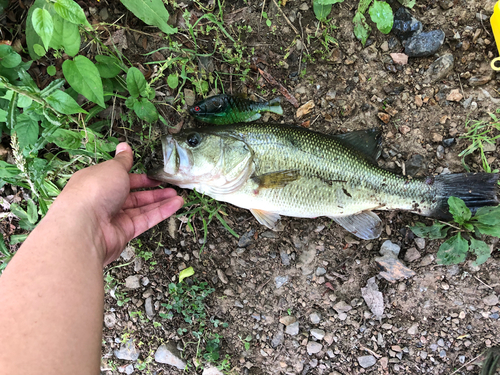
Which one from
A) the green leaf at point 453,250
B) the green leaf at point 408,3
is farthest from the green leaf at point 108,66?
the green leaf at point 453,250

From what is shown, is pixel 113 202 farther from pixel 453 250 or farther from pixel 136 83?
pixel 453 250

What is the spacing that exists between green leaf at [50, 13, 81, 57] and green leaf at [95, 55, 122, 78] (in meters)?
0.43

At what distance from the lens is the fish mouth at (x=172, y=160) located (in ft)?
9.18

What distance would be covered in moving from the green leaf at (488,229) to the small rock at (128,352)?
3.77 metres

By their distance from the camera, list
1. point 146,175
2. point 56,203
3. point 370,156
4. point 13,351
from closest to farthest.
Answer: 1. point 13,351
2. point 56,203
3. point 146,175
4. point 370,156

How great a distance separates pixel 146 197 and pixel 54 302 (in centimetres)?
129

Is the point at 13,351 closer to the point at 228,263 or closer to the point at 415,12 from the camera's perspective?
the point at 228,263

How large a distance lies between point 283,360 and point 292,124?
102 inches

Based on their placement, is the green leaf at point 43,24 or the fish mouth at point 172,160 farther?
the fish mouth at point 172,160

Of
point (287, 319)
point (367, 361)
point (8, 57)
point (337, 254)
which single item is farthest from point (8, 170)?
point (367, 361)

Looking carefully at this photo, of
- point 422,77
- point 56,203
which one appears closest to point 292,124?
point 422,77

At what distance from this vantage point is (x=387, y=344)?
330 cm

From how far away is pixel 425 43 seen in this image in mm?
3209

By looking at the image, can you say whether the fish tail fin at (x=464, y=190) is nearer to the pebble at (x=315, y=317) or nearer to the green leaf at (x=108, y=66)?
the pebble at (x=315, y=317)
